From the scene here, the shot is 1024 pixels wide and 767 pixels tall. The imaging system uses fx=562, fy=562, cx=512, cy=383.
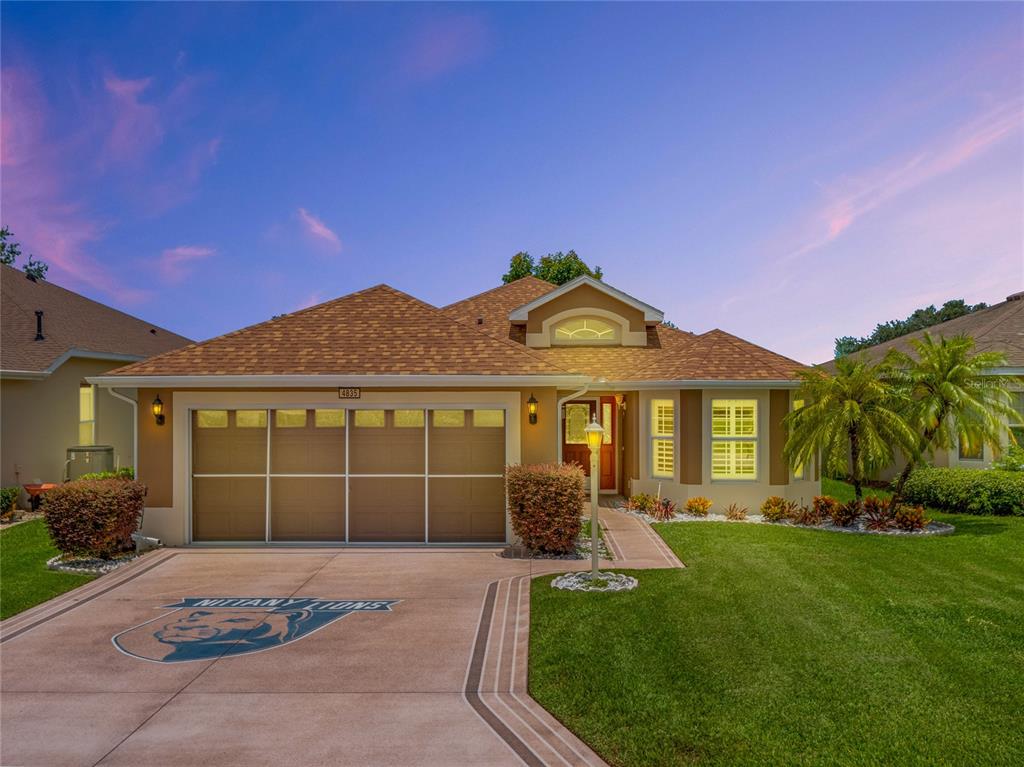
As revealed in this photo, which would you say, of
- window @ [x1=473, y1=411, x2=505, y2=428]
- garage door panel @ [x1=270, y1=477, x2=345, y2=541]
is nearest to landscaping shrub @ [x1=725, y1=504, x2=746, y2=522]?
window @ [x1=473, y1=411, x2=505, y2=428]

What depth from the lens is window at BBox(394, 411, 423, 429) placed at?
11125 millimetres

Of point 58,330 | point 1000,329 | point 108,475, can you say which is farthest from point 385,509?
point 1000,329

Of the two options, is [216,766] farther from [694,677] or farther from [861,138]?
[861,138]

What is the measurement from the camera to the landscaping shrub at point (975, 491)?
13.4 m

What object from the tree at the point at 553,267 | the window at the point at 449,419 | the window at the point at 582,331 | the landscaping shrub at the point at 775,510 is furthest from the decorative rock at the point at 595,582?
the tree at the point at 553,267

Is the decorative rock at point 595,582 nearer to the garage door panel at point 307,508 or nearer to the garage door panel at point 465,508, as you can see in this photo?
the garage door panel at point 465,508

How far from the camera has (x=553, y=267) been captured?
33.5m

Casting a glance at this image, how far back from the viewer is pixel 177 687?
18.0ft

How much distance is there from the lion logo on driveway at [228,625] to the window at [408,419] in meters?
3.83

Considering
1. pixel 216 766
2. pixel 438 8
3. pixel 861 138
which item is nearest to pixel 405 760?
pixel 216 766

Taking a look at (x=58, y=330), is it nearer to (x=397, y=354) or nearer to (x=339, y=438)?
(x=339, y=438)

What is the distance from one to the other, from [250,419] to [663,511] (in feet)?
30.1

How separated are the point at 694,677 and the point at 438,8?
1518 cm

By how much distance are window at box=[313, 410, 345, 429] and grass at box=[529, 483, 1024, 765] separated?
5197 mm
